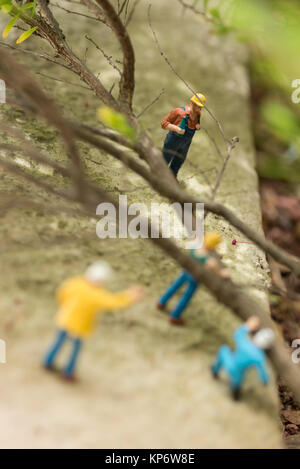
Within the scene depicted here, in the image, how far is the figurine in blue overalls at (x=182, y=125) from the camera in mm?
3467

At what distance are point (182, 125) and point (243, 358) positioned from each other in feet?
6.23

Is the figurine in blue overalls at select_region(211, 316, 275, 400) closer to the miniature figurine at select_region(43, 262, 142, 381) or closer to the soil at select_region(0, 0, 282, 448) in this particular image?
the soil at select_region(0, 0, 282, 448)

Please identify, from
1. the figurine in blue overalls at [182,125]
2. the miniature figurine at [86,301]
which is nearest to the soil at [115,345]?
the miniature figurine at [86,301]

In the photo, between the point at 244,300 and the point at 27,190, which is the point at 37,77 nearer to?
the point at 27,190

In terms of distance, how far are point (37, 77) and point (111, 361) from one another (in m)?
Result: 3.62

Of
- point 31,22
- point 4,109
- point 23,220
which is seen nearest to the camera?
point 23,220

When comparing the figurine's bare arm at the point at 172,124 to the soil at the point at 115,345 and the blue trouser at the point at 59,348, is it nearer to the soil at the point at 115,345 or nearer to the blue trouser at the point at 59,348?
the soil at the point at 115,345

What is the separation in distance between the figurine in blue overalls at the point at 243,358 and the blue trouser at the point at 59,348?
0.78 m

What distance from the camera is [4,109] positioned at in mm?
4270

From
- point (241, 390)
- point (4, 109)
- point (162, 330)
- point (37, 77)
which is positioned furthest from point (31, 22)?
point (241, 390)

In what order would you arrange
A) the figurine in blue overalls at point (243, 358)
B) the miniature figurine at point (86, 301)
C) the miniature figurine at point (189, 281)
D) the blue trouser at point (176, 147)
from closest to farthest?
the miniature figurine at point (86, 301) → the figurine in blue overalls at point (243, 358) → the miniature figurine at point (189, 281) → the blue trouser at point (176, 147)

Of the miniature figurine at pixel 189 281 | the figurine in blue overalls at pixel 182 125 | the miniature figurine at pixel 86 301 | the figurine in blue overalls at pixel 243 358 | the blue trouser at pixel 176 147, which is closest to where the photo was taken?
the miniature figurine at pixel 86 301

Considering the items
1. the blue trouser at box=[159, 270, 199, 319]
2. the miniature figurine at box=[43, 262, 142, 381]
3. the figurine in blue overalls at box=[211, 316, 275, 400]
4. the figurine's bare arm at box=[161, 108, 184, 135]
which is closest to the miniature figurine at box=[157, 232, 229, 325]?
the blue trouser at box=[159, 270, 199, 319]

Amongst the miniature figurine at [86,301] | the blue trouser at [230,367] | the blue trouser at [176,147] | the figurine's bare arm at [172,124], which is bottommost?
the blue trouser at [230,367]
